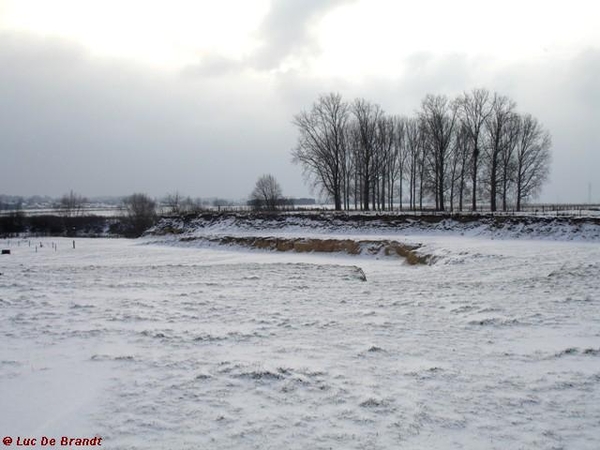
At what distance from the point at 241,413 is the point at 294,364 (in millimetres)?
1560

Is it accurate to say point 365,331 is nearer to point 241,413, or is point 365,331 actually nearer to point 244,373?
point 244,373

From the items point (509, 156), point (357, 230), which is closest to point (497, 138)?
point (509, 156)

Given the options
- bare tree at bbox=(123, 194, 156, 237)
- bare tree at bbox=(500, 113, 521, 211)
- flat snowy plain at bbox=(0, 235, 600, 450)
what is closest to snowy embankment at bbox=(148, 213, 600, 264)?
flat snowy plain at bbox=(0, 235, 600, 450)

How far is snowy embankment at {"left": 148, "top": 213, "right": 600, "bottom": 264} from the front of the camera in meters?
25.3

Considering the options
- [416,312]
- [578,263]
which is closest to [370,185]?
[578,263]

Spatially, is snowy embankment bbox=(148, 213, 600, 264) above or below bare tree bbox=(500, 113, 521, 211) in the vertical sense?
below

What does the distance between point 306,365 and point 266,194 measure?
67.4 meters

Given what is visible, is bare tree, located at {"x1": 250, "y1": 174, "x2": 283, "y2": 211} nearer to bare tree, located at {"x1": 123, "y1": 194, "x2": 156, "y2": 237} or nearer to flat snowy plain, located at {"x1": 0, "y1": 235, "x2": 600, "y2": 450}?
bare tree, located at {"x1": 123, "y1": 194, "x2": 156, "y2": 237}

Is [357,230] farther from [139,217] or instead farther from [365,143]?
[139,217]

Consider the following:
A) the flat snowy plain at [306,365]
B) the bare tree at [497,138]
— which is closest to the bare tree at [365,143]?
the bare tree at [497,138]

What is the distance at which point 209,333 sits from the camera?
797cm

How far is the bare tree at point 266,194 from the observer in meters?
71.4

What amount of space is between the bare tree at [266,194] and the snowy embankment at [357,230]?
29.3 metres

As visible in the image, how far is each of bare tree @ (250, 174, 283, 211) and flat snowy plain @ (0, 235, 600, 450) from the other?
58856mm
